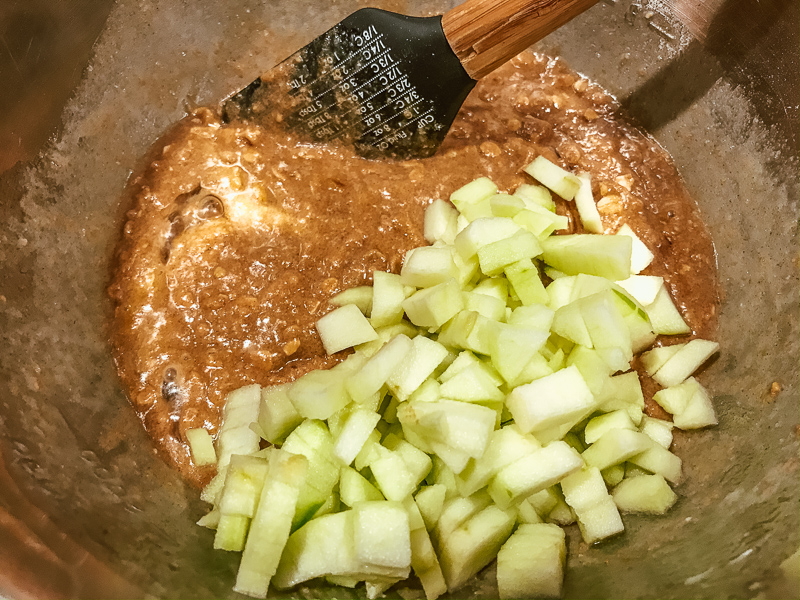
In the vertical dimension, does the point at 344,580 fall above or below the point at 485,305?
below

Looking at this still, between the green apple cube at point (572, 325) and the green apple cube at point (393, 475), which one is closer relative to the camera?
Result: the green apple cube at point (393, 475)

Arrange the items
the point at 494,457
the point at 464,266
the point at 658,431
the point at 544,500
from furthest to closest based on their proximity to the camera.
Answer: the point at 464,266, the point at 658,431, the point at 544,500, the point at 494,457

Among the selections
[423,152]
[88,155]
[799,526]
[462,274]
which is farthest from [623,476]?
[88,155]

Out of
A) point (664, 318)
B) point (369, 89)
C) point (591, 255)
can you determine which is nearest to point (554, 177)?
point (591, 255)

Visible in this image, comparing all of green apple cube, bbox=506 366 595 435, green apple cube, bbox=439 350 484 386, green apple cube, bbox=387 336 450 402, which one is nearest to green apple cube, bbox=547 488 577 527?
green apple cube, bbox=506 366 595 435

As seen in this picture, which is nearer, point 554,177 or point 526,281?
point 526,281

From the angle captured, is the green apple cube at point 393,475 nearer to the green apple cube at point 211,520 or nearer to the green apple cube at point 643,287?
the green apple cube at point 211,520

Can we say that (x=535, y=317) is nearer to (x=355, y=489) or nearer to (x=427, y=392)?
(x=427, y=392)

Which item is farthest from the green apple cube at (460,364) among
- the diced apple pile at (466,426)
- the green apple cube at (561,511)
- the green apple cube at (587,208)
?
the green apple cube at (587,208)
